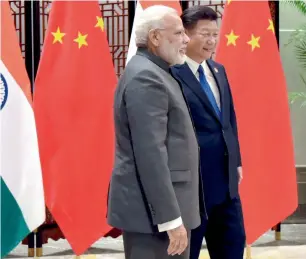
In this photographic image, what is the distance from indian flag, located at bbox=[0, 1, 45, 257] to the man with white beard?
1357mm

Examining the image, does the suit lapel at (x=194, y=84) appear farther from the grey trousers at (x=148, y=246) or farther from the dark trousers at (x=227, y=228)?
the grey trousers at (x=148, y=246)

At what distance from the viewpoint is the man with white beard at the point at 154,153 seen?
6.13ft

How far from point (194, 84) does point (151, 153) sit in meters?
0.73

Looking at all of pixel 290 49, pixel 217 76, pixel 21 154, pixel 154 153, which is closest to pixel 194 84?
pixel 217 76

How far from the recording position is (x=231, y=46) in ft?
12.4

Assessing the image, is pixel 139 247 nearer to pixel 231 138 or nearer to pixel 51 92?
pixel 231 138

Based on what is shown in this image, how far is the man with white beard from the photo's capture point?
187 cm

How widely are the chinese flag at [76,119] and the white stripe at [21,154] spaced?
0.81 feet

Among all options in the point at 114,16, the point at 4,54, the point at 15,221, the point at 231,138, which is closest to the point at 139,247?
the point at 231,138

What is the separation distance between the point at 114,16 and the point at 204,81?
198cm

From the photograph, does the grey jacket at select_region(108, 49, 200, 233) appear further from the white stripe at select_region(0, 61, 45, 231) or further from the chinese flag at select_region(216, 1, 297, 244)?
the chinese flag at select_region(216, 1, 297, 244)

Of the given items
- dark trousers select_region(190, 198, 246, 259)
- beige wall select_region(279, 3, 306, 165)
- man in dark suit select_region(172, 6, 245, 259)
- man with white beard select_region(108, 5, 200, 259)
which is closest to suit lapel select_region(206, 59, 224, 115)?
man in dark suit select_region(172, 6, 245, 259)

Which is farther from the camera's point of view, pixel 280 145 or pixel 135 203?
pixel 280 145

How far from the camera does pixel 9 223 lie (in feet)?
10.5
